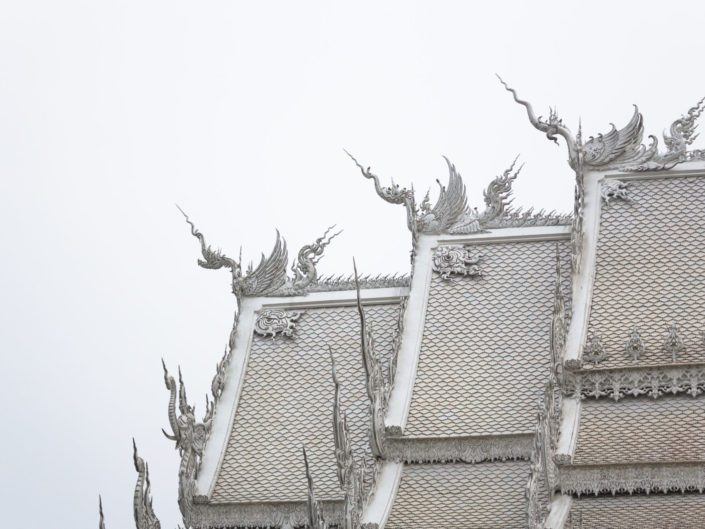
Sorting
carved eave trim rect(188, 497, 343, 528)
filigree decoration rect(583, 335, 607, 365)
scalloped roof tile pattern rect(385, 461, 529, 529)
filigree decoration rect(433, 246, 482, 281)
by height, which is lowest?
carved eave trim rect(188, 497, 343, 528)

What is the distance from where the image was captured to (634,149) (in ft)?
85.1

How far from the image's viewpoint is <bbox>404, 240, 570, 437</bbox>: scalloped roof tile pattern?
24.0m

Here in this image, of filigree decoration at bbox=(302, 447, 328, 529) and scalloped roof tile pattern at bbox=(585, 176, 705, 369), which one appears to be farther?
scalloped roof tile pattern at bbox=(585, 176, 705, 369)

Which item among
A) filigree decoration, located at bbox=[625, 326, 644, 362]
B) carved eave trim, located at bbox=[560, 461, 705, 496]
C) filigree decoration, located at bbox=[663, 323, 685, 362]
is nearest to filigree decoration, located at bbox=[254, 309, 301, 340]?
filigree decoration, located at bbox=[625, 326, 644, 362]

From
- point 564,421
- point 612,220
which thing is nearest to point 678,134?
point 612,220

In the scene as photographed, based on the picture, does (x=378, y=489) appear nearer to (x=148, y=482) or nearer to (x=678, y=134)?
(x=148, y=482)

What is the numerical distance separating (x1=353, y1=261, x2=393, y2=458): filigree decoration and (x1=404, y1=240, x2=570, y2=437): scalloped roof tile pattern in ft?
1.11

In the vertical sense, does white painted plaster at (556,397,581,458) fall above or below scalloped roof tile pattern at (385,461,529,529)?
above

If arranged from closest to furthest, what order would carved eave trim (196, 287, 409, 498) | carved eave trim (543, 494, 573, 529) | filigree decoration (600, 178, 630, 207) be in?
carved eave trim (543, 494, 573, 529) → carved eave trim (196, 287, 409, 498) → filigree decoration (600, 178, 630, 207)

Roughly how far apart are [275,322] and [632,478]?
581 cm

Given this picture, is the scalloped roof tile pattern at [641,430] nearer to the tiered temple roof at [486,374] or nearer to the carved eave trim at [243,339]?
the tiered temple roof at [486,374]

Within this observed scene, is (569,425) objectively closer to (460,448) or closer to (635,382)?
(635,382)

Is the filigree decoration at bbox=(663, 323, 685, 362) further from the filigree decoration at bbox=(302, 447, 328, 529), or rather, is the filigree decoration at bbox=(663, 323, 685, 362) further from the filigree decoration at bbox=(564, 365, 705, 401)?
the filigree decoration at bbox=(302, 447, 328, 529)

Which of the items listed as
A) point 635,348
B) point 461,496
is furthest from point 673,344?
point 461,496
